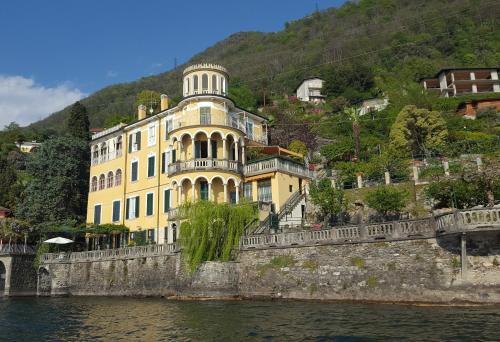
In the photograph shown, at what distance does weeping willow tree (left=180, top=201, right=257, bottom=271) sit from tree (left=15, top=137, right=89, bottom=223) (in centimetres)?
2264

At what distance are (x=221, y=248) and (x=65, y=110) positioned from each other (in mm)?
124151

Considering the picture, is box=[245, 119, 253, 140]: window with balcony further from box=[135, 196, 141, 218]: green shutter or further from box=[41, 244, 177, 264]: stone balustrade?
box=[41, 244, 177, 264]: stone balustrade

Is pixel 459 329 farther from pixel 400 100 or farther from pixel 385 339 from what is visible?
pixel 400 100

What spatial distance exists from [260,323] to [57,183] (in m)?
34.7

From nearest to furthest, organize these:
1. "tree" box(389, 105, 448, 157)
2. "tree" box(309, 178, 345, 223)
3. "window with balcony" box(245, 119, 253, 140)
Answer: "tree" box(309, 178, 345, 223), "window with balcony" box(245, 119, 253, 140), "tree" box(389, 105, 448, 157)

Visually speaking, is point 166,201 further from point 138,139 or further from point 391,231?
point 391,231

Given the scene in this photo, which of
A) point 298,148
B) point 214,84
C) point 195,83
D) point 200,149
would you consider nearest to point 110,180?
point 200,149

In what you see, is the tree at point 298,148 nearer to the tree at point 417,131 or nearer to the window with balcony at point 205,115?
the tree at point 417,131

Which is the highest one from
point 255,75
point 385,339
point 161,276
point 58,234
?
point 255,75

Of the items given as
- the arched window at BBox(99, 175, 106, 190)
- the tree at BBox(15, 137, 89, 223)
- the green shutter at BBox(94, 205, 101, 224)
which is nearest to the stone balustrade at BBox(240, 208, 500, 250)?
the green shutter at BBox(94, 205, 101, 224)

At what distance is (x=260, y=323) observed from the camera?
18281 millimetres

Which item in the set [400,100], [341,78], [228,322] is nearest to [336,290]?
[228,322]

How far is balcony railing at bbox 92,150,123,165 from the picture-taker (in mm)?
45125

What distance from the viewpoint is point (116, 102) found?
12300cm
